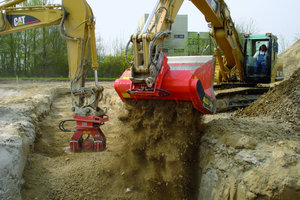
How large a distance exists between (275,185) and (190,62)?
2.27 metres

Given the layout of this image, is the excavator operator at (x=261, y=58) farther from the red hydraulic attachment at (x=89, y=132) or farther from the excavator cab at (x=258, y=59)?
the red hydraulic attachment at (x=89, y=132)

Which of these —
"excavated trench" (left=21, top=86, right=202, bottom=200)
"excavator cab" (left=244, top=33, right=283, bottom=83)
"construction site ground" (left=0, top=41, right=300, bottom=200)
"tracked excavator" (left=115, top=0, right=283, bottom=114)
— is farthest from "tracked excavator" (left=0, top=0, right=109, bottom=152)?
"excavator cab" (left=244, top=33, right=283, bottom=83)

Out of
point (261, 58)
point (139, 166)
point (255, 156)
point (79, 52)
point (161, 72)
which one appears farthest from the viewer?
point (261, 58)

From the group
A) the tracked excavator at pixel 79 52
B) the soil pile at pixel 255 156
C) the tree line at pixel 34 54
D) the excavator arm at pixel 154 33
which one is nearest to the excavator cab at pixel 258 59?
the excavator arm at pixel 154 33

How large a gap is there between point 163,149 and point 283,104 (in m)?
2.43

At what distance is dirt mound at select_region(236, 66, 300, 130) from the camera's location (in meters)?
4.12

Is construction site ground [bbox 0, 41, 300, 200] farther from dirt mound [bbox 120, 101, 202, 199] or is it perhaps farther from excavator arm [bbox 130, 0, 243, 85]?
excavator arm [bbox 130, 0, 243, 85]

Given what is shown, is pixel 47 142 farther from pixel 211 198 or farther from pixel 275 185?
pixel 275 185

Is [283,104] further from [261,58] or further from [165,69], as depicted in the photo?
[261,58]

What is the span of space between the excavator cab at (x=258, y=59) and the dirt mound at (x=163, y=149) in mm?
4947

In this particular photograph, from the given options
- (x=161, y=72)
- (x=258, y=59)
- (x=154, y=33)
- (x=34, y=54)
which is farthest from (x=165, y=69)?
(x=34, y=54)

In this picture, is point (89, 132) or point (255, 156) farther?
point (89, 132)

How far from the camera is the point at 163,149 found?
141 inches

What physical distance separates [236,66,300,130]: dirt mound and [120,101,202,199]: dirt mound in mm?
1553
